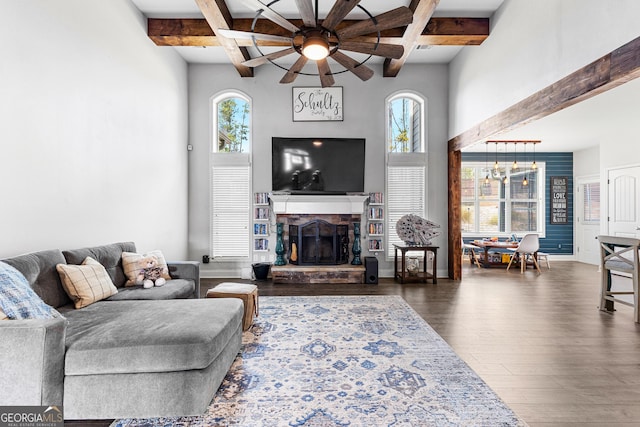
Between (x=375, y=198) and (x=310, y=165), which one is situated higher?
(x=310, y=165)

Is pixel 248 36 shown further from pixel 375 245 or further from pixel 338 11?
pixel 375 245

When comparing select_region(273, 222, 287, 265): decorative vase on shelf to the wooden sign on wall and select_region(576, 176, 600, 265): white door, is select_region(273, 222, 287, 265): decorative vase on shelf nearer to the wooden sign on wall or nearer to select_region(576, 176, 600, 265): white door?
the wooden sign on wall

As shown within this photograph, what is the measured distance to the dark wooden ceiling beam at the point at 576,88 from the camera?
2.44 m

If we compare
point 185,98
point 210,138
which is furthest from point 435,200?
point 185,98

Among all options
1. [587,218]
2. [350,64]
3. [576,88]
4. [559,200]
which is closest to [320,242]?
[350,64]

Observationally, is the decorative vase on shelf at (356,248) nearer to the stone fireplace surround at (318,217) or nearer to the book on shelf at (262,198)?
the stone fireplace surround at (318,217)

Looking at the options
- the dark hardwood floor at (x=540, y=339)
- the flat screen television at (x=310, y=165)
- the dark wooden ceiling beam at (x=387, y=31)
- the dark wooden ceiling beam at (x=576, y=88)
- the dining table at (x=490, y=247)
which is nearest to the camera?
the dark hardwood floor at (x=540, y=339)

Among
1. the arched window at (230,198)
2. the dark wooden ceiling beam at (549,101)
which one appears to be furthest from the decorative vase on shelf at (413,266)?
the arched window at (230,198)

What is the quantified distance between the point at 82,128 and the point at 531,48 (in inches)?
193

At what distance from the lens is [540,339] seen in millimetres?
3150

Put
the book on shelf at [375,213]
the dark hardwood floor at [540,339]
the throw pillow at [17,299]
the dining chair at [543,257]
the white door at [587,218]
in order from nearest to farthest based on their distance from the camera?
the throw pillow at [17,299]
the dark hardwood floor at [540,339]
the book on shelf at [375,213]
the dining chair at [543,257]
the white door at [587,218]

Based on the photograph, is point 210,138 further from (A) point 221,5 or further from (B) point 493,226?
(B) point 493,226

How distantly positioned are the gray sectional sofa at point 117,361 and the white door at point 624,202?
759cm

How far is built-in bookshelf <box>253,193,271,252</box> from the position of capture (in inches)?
236
